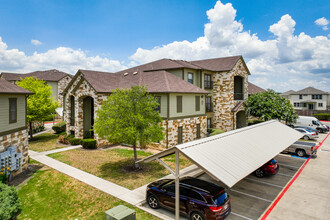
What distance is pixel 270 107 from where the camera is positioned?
3177 cm

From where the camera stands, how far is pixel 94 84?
23.6m

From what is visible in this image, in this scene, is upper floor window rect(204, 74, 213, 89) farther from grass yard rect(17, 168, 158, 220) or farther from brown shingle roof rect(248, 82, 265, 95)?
grass yard rect(17, 168, 158, 220)

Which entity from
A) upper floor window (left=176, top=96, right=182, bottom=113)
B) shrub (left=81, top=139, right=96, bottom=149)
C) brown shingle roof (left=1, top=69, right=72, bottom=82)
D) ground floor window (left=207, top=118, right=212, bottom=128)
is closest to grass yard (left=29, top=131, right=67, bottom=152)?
shrub (left=81, top=139, right=96, bottom=149)

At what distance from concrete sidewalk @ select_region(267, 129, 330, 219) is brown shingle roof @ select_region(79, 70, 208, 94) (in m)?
13.7

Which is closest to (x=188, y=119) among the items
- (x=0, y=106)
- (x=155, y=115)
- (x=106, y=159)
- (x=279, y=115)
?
(x=155, y=115)

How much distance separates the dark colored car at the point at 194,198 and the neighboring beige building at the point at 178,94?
445 inches

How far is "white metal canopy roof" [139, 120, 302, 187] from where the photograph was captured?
→ 8.71 meters

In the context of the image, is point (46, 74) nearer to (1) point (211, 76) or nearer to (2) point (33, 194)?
(1) point (211, 76)

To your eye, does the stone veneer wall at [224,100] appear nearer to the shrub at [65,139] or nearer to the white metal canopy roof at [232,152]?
the white metal canopy roof at [232,152]

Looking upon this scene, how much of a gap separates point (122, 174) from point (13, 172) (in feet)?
25.7

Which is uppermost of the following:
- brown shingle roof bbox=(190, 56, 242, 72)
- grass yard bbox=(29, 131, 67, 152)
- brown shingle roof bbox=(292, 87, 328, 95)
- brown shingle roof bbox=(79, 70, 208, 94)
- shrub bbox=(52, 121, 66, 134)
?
brown shingle roof bbox=(190, 56, 242, 72)

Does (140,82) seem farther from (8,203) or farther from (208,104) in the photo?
(8,203)

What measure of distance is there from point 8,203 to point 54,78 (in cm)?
5098

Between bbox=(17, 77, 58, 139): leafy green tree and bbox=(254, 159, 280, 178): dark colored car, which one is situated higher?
bbox=(17, 77, 58, 139): leafy green tree
